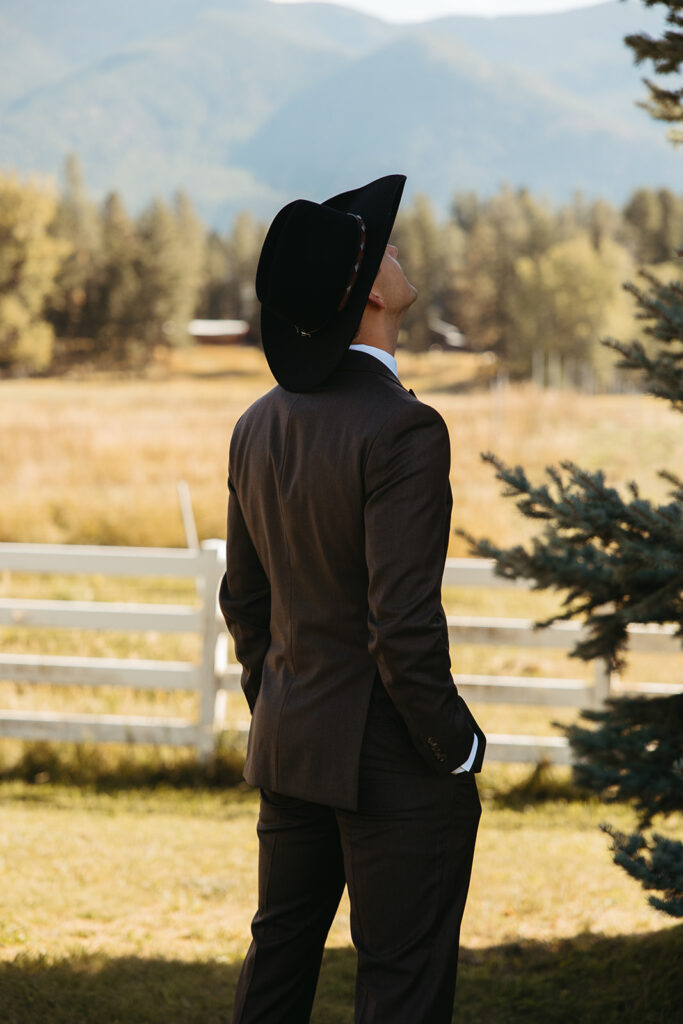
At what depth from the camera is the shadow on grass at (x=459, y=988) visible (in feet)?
10.5

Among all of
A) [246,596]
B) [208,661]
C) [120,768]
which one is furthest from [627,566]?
[120,768]

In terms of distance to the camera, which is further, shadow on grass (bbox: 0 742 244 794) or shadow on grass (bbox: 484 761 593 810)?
shadow on grass (bbox: 0 742 244 794)

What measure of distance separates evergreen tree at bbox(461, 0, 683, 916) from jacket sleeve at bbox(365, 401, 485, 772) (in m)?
1.27

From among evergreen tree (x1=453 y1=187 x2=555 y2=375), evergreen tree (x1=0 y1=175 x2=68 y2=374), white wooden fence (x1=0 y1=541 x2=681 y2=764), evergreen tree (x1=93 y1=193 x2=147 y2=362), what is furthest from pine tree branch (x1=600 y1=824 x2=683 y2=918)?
evergreen tree (x1=453 y1=187 x2=555 y2=375)

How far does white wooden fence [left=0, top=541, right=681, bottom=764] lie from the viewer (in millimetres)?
5758

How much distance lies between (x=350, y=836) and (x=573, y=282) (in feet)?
298

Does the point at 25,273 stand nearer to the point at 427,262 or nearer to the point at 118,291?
the point at 118,291

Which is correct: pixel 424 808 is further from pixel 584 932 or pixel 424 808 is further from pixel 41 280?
pixel 41 280

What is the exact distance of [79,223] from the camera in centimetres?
8231

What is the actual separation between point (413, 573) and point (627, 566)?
140 centimetres

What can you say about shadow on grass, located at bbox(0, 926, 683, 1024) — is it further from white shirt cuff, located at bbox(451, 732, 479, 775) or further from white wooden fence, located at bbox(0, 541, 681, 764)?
white wooden fence, located at bbox(0, 541, 681, 764)

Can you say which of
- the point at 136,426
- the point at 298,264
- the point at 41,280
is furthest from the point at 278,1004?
the point at 41,280

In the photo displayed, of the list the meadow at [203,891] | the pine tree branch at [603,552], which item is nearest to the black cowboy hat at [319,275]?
the pine tree branch at [603,552]

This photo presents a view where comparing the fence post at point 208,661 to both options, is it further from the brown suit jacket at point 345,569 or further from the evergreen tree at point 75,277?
the evergreen tree at point 75,277
